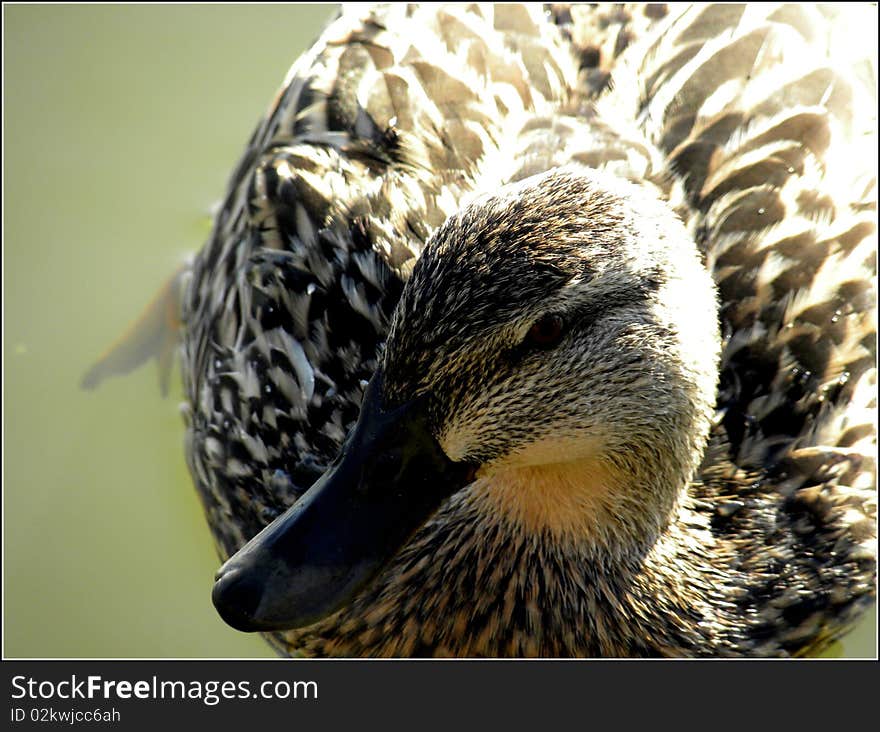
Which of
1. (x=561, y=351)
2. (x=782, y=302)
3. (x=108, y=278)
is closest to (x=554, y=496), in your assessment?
(x=561, y=351)

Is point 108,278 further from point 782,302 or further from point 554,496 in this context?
point 782,302

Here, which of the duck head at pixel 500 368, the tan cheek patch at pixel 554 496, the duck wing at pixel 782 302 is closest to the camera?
the duck head at pixel 500 368

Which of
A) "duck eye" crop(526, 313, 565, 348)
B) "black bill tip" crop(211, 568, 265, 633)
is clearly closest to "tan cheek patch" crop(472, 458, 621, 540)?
"duck eye" crop(526, 313, 565, 348)

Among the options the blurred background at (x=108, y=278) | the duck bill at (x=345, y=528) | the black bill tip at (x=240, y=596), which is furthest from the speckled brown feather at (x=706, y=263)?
the blurred background at (x=108, y=278)

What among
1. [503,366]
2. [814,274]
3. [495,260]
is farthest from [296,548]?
[814,274]

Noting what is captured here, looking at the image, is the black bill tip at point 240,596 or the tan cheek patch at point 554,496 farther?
the tan cheek patch at point 554,496

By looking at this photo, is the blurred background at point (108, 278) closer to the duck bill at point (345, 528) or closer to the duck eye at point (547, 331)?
the duck bill at point (345, 528)

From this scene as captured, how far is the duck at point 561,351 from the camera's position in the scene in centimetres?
271

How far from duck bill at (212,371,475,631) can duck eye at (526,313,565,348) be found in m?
0.30

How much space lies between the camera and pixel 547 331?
2650 mm

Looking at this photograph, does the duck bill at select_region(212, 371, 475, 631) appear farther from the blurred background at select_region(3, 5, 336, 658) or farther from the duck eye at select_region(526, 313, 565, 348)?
the blurred background at select_region(3, 5, 336, 658)

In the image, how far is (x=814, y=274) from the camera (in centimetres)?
349

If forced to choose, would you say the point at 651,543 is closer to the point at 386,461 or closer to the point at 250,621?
the point at 386,461

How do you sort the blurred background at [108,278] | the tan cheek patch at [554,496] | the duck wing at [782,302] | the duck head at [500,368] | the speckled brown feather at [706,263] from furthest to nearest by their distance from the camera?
the blurred background at [108,278] → the duck wing at [782,302] → the speckled brown feather at [706,263] → the tan cheek patch at [554,496] → the duck head at [500,368]
